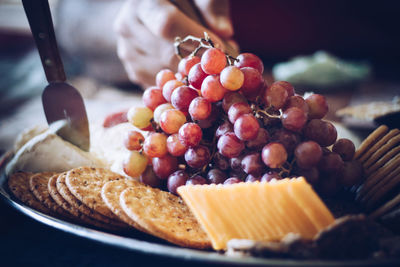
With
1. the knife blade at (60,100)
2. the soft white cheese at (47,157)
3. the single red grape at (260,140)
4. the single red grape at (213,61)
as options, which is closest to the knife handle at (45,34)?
the knife blade at (60,100)

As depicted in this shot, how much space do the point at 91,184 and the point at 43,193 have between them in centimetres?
9

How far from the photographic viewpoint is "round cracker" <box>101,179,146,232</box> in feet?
1.65

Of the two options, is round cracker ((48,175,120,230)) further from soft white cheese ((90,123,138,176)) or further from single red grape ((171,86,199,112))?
single red grape ((171,86,199,112))

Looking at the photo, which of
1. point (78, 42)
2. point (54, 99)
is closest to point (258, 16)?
point (78, 42)

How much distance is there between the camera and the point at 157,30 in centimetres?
95

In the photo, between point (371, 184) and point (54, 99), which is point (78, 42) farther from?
point (371, 184)

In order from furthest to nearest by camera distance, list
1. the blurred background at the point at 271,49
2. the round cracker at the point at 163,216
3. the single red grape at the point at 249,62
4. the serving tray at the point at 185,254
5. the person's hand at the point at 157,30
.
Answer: the blurred background at the point at 271,49
the person's hand at the point at 157,30
the single red grape at the point at 249,62
the round cracker at the point at 163,216
the serving tray at the point at 185,254

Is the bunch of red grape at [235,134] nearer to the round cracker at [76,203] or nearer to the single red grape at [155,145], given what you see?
the single red grape at [155,145]

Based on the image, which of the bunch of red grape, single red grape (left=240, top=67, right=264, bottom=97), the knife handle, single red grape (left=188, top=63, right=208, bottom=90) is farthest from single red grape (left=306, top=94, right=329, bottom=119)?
the knife handle

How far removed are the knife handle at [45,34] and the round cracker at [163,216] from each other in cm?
36

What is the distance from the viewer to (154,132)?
63 cm

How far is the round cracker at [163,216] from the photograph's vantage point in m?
0.48

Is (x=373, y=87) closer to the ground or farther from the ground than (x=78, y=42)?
closer to the ground

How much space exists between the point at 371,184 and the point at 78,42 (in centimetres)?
193
